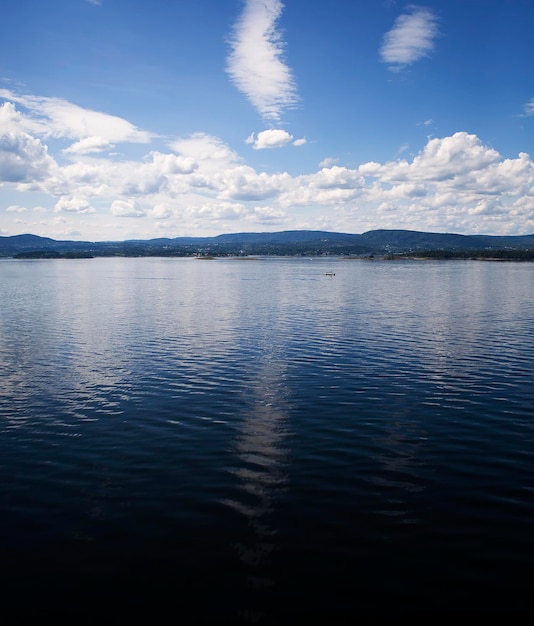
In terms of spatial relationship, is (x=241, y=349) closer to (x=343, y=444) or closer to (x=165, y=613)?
(x=343, y=444)

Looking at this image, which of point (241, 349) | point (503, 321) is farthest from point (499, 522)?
point (503, 321)

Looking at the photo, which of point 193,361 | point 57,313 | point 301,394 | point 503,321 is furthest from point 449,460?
point 57,313

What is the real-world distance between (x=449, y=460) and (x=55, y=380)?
84.6ft

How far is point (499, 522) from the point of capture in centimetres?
1598

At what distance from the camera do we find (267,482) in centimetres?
1877

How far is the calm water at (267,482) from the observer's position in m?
13.1

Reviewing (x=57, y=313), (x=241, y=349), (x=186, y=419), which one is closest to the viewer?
(x=186, y=419)

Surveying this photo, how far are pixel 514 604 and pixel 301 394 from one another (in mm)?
18078

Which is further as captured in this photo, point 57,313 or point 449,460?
point 57,313

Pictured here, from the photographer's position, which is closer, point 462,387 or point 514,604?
point 514,604

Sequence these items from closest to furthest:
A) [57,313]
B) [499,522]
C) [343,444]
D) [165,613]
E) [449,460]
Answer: [165,613]
[499,522]
[449,460]
[343,444]
[57,313]

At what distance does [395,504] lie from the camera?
17.2 meters

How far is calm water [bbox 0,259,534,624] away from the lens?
43.1ft

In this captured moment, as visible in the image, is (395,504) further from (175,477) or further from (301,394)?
(301,394)
